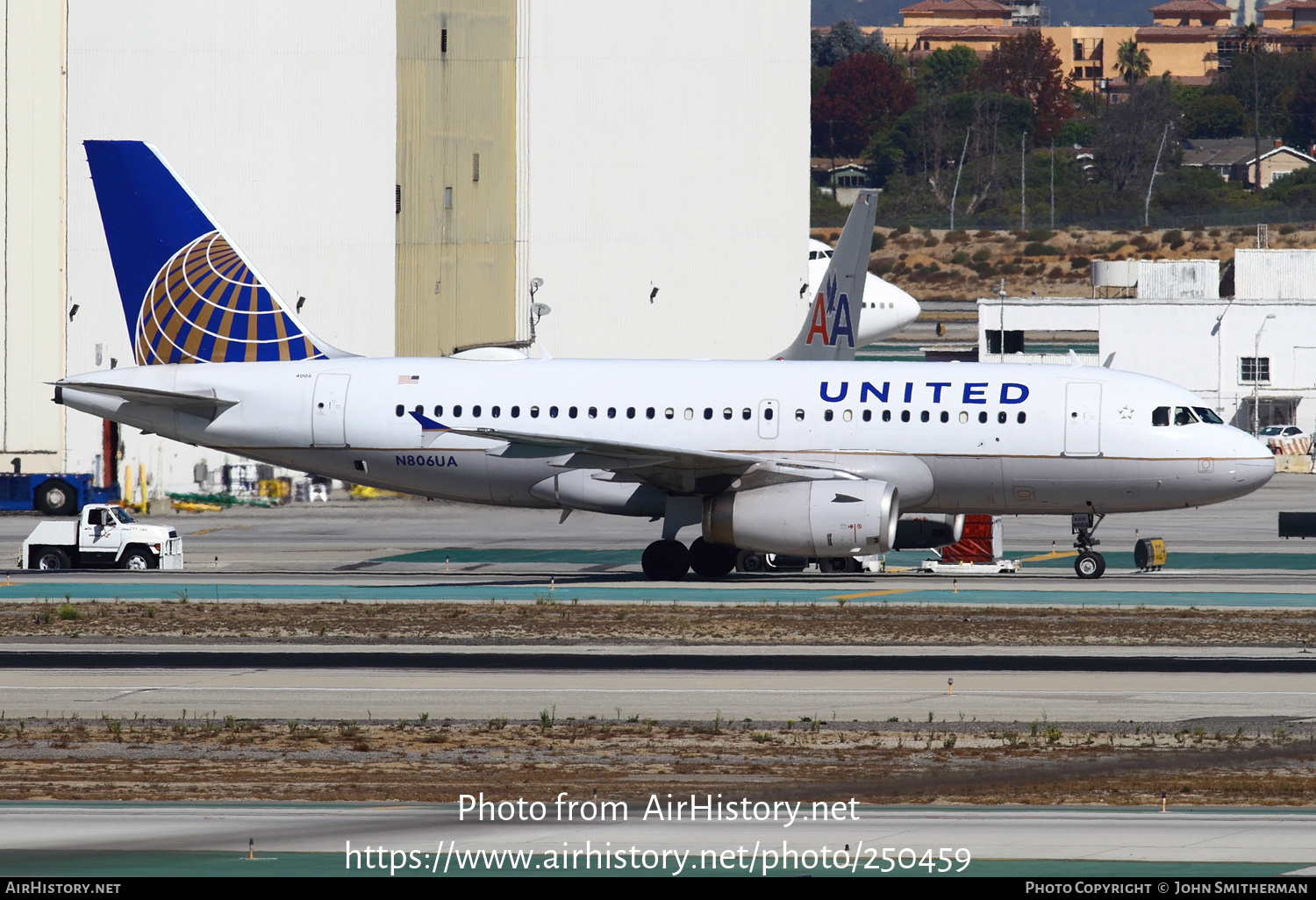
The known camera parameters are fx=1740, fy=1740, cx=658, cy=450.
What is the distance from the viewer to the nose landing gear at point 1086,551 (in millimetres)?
36719

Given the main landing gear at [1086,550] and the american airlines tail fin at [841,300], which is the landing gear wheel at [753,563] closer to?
the main landing gear at [1086,550]

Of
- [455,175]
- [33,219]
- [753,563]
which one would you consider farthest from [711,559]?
[455,175]

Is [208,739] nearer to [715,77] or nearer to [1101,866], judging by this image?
[1101,866]

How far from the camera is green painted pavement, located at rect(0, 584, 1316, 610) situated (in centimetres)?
3231

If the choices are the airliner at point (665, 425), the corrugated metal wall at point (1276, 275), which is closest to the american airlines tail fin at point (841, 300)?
the airliner at point (665, 425)

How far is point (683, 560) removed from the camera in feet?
119

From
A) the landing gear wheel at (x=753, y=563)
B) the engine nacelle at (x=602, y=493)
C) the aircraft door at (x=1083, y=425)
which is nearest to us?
the aircraft door at (x=1083, y=425)

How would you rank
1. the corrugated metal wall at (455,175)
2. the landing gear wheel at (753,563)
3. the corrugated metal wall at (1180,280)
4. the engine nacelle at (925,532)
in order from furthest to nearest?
the corrugated metal wall at (1180,280)
the corrugated metal wall at (455,175)
the landing gear wheel at (753,563)
the engine nacelle at (925,532)

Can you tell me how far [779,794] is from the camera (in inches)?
601

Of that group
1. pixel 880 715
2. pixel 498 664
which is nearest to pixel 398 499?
pixel 498 664

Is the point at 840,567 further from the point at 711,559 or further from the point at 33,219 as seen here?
the point at 33,219

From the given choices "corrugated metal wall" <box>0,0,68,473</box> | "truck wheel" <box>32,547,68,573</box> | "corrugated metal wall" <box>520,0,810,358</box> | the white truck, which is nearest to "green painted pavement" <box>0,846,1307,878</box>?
the white truck

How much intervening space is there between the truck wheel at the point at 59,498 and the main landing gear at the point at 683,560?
2512 centimetres

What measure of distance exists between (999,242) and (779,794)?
14542 cm
